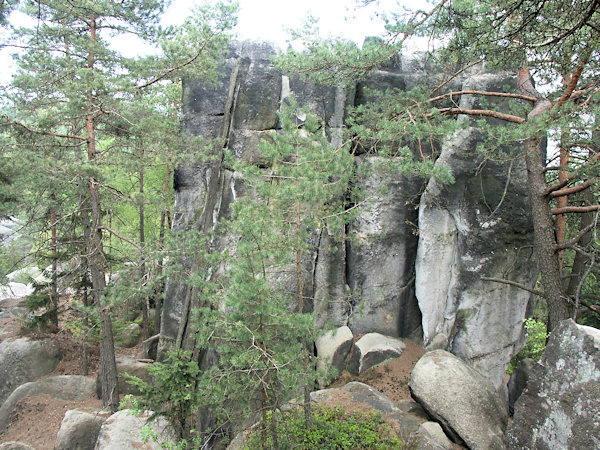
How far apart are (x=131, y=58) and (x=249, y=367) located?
7120 millimetres

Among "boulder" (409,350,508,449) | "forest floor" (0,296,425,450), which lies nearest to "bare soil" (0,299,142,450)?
"forest floor" (0,296,425,450)

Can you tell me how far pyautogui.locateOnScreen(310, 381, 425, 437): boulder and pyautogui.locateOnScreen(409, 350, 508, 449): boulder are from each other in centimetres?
42

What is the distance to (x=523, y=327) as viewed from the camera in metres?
9.73

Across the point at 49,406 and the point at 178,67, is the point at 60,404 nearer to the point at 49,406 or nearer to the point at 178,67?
the point at 49,406

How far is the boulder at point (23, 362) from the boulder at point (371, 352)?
8.68m

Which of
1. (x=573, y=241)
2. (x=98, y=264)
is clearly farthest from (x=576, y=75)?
(x=98, y=264)

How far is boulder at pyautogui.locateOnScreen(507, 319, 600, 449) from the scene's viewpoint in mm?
5223

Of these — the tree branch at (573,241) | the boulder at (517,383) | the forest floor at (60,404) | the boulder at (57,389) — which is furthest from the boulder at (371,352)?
the boulder at (57,389)

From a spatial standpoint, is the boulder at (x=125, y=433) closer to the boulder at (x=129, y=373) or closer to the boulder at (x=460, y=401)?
the boulder at (x=129, y=373)

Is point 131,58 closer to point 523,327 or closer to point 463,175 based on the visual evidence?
point 463,175

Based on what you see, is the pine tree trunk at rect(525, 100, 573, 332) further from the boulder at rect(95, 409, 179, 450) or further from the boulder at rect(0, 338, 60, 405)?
the boulder at rect(0, 338, 60, 405)

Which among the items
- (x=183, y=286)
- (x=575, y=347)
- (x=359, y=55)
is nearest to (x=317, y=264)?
(x=183, y=286)

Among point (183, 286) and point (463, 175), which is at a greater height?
point (463, 175)

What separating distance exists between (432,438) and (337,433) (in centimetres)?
161
